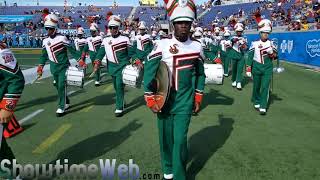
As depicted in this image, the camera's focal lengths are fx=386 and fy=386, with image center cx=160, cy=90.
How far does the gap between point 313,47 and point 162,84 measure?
646 inches

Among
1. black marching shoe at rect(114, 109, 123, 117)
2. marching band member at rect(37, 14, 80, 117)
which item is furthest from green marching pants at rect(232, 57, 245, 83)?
marching band member at rect(37, 14, 80, 117)

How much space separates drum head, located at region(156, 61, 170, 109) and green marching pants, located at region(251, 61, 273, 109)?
17.0ft

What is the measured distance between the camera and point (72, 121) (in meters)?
8.62

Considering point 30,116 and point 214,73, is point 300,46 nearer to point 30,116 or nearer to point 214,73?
point 214,73

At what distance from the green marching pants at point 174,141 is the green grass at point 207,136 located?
60cm

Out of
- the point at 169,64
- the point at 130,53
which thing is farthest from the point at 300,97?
the point at 169,64

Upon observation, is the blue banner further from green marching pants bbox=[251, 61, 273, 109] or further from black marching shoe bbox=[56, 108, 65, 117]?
black marching shoe bbox=[56, 108, 65, 117]

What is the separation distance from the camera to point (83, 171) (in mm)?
5539

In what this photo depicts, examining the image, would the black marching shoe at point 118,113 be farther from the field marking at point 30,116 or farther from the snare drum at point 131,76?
the field marking at point 30,116

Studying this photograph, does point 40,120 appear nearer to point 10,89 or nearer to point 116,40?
point 116,40

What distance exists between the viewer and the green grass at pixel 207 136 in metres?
5.78

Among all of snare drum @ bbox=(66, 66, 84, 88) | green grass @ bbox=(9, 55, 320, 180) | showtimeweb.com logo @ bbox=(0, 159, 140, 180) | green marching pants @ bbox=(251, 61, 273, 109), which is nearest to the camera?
showtimeweb.com logo @ bbox=(0, 159, 140, 180)

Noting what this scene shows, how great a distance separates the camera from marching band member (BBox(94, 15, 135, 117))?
30.3 feet

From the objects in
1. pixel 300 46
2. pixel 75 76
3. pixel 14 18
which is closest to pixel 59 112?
pixel 75 76
